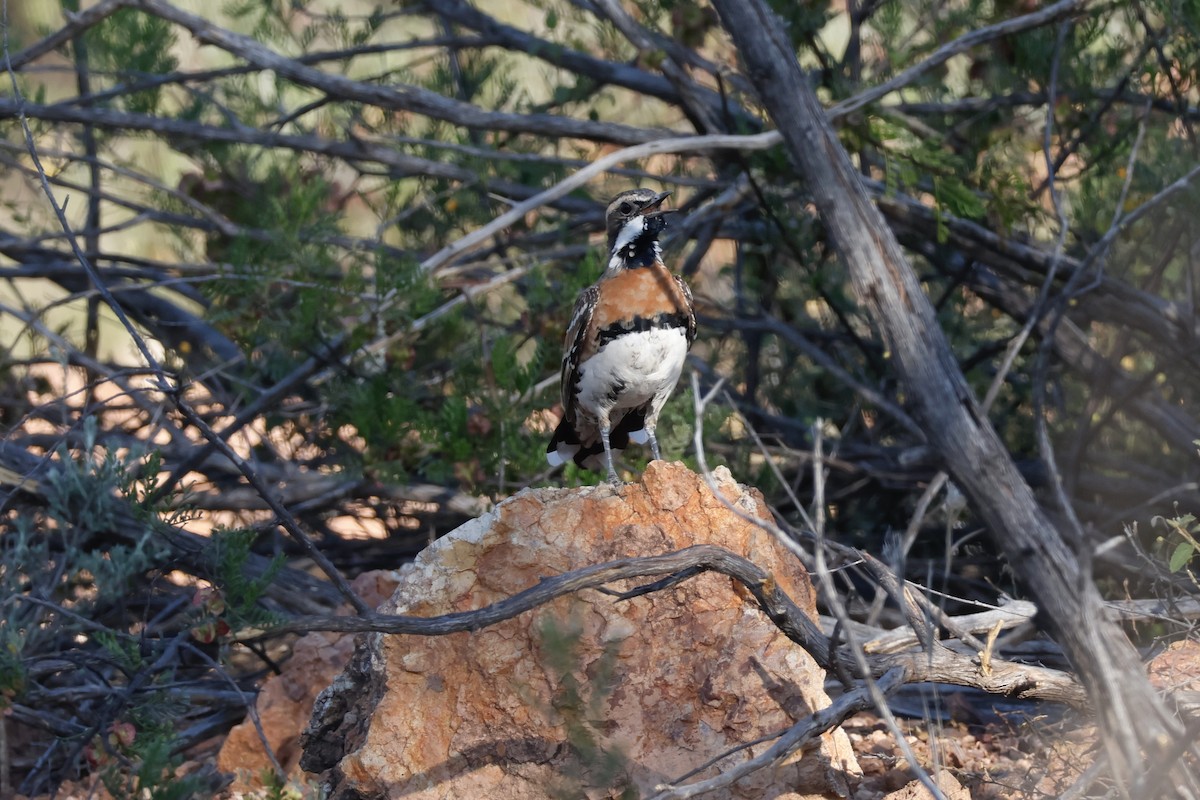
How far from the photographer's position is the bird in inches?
189

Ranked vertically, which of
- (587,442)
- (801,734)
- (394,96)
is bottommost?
(801,734)

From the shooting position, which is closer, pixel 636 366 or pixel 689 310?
pixel 636 366

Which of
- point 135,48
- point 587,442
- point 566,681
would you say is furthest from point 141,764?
point 135,48

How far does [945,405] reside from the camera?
3818mm

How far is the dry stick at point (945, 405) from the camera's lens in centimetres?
233

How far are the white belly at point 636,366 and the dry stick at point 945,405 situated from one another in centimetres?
78

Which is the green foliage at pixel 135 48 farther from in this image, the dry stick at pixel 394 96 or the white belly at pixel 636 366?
the white belly at pixel 636 366

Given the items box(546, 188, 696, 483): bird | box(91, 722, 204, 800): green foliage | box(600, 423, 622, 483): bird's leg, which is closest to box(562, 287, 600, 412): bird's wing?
box(546, 188, 696, 483): bird

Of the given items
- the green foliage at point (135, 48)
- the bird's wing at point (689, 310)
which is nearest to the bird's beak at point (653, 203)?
the bird's wing at point (689, 310)

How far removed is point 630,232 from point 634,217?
0.07m

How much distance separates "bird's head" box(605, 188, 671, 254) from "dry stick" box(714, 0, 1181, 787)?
642 millimetres

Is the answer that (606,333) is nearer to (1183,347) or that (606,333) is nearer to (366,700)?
(366,700)

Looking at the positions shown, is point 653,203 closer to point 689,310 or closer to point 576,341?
point 689,310

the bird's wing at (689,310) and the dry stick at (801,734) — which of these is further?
the bird's wing at (689,310)
